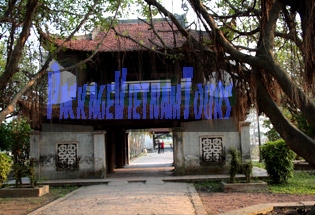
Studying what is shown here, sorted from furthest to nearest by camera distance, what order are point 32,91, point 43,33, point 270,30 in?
1. point 43,33
2. point 32,91
3. point 270,30

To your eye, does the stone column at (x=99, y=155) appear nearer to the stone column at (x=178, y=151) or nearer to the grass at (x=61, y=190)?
the grass at (x=61, y=190)

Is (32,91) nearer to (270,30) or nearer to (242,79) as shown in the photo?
(242,79)

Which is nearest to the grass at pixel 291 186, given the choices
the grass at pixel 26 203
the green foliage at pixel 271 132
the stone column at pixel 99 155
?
the stone column at pixel 99 155

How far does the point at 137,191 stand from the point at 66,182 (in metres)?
3.32

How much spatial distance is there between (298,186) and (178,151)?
425 cm

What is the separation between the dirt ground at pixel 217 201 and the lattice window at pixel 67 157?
3.32 meters

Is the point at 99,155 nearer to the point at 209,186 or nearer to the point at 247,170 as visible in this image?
the point at 209,186

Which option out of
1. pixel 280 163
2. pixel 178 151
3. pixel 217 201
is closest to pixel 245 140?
pixel 280 163

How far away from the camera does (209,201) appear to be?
8344 mm

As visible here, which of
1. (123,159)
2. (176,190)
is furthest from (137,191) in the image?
(123,159)

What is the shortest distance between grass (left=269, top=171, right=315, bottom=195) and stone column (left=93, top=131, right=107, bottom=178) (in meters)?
5.70

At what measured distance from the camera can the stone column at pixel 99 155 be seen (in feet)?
42.4

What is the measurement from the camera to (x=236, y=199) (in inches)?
336

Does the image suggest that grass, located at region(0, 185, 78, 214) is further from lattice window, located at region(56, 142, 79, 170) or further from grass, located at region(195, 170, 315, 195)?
grass, located at region(195, 170, 315, 195)
